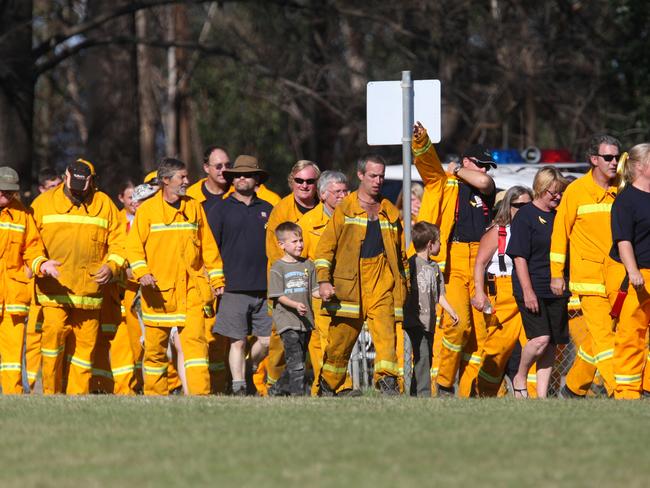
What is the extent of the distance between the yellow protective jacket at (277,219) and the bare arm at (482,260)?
190 centimetres

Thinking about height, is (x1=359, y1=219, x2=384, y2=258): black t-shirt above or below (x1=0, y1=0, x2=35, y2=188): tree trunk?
below

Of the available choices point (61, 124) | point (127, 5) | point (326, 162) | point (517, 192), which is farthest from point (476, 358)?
point (61, 124)

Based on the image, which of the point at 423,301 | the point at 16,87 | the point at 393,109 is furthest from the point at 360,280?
the point at 16,87

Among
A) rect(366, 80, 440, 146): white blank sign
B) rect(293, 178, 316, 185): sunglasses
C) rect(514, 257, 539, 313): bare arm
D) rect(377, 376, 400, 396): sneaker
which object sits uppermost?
rect(366, 80, 440, 146): white blank sign

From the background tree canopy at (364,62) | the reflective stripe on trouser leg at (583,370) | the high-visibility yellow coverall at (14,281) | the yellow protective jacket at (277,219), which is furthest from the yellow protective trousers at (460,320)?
the background tree canopy at (364,62)

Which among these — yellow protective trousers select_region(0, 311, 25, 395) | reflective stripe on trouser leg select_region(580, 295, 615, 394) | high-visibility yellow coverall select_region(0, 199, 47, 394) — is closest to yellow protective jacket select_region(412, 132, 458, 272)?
reflective stripe on trouser leg select_region(580, 295, 615, 394)

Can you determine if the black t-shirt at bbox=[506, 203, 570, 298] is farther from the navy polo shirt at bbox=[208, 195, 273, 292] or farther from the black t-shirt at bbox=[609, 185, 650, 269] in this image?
the navy polo shirt at bbox=[208, 195, 273, 292]

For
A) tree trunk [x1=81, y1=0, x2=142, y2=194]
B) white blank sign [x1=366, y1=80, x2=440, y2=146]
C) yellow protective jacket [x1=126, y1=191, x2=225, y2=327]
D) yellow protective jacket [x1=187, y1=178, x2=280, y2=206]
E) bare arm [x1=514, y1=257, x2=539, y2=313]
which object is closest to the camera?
bare arm [x1=514, y1=257, x2=539, y2=313]

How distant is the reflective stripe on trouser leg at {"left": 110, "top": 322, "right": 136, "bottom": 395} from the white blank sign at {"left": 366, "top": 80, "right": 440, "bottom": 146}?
9.60ft

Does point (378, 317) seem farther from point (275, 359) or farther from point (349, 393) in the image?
point (275, 359)

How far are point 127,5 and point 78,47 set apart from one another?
1004mm

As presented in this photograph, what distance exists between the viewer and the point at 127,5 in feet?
74.1

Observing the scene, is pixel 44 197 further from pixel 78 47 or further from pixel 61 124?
pixel 61 124

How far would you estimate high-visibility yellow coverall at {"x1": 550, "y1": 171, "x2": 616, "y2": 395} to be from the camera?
1125 centimetres
